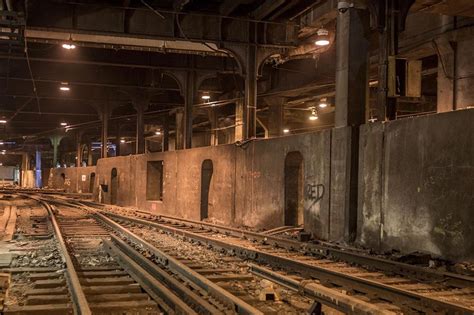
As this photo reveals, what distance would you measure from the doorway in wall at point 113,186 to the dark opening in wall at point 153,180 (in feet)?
16.4

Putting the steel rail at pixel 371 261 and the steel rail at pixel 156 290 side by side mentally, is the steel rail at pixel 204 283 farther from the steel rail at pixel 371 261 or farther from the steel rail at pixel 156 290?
the steel rail at pixel 371 261

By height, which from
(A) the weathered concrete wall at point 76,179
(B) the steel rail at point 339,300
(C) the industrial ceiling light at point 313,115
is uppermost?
(C) the industrial ceiling light at point 313,115

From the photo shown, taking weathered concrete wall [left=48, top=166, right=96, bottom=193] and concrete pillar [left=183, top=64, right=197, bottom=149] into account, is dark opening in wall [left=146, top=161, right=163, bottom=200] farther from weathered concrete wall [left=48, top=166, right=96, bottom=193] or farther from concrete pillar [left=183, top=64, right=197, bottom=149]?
weathered concrete wall [left=48, top=166, right=96, bottom=193]

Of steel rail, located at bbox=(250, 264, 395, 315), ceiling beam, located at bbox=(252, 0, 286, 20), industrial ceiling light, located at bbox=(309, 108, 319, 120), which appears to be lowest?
steel rail, located at bbox=(250, 264, 395, 315)

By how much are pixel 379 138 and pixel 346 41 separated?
2924 mm

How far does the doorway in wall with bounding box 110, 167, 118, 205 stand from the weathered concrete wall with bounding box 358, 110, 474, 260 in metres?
21.7

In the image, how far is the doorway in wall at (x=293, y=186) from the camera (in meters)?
15.6

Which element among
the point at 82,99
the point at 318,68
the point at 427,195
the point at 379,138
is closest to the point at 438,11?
the point at 379,138

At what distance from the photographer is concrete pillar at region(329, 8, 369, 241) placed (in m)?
12.6

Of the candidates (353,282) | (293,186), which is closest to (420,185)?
(353,282)

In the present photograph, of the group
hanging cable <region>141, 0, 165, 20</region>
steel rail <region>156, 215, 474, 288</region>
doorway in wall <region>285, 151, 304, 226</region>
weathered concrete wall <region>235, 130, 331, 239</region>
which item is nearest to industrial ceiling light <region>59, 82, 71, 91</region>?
hanging cable <region>141, 0, 165, 20</region>

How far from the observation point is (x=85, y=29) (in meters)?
17.1

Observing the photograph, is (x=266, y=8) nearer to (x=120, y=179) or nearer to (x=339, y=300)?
(x=339, y=300)

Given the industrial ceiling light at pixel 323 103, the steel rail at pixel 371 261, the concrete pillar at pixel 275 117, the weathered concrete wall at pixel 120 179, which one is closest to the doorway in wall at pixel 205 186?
the steel rail at pixel 371 261
